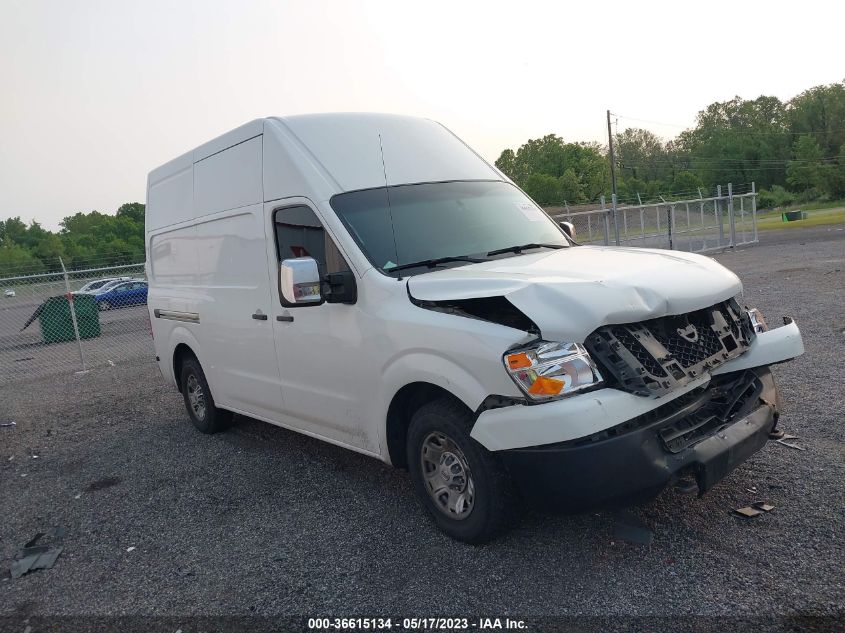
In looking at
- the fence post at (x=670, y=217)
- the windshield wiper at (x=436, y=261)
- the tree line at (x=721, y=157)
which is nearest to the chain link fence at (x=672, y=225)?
the fence post at (x=670, y=217)

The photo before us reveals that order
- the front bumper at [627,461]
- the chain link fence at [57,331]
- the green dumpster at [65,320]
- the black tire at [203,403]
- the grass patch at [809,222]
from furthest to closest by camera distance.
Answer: the grass patch at [809,222], the green dumpster at [65,320], the chain link fence at [57,331], the black tire at [203,403], the front bumper at [627,461]

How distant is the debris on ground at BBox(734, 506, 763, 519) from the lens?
3.82m

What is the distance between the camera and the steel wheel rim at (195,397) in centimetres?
694

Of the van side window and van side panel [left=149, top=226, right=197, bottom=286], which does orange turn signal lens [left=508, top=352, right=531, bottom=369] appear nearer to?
the van side window

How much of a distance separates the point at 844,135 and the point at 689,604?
113m

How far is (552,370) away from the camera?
3.27 m

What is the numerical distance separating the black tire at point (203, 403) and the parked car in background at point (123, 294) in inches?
872

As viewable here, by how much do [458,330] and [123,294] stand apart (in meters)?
28.3

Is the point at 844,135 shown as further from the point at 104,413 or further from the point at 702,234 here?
the point at 104,413

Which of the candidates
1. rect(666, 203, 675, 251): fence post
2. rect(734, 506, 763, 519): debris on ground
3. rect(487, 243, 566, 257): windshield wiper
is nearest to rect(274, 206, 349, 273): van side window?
rect(487, 243, 566, 257): windshield wiper

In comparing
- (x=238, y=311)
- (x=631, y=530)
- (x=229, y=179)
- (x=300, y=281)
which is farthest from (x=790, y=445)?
(x=229, y=179)

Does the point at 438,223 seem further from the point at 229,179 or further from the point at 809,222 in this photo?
the point at 809,222

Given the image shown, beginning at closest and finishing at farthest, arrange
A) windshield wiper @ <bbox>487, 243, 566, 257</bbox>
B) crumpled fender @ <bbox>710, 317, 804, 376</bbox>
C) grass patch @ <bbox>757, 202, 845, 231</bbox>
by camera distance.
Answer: crumpled fender @ <bbox>710, 317, 804, 376</bbox> → windshield wiper @ <bbox>487, 243, 566, 257</bbox> → grass patch @ <bbox>757, 202, 845, 231</bbox>

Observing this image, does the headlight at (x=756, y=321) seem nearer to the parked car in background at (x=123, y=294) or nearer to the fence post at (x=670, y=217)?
the fence post at (x=670, y=217)
